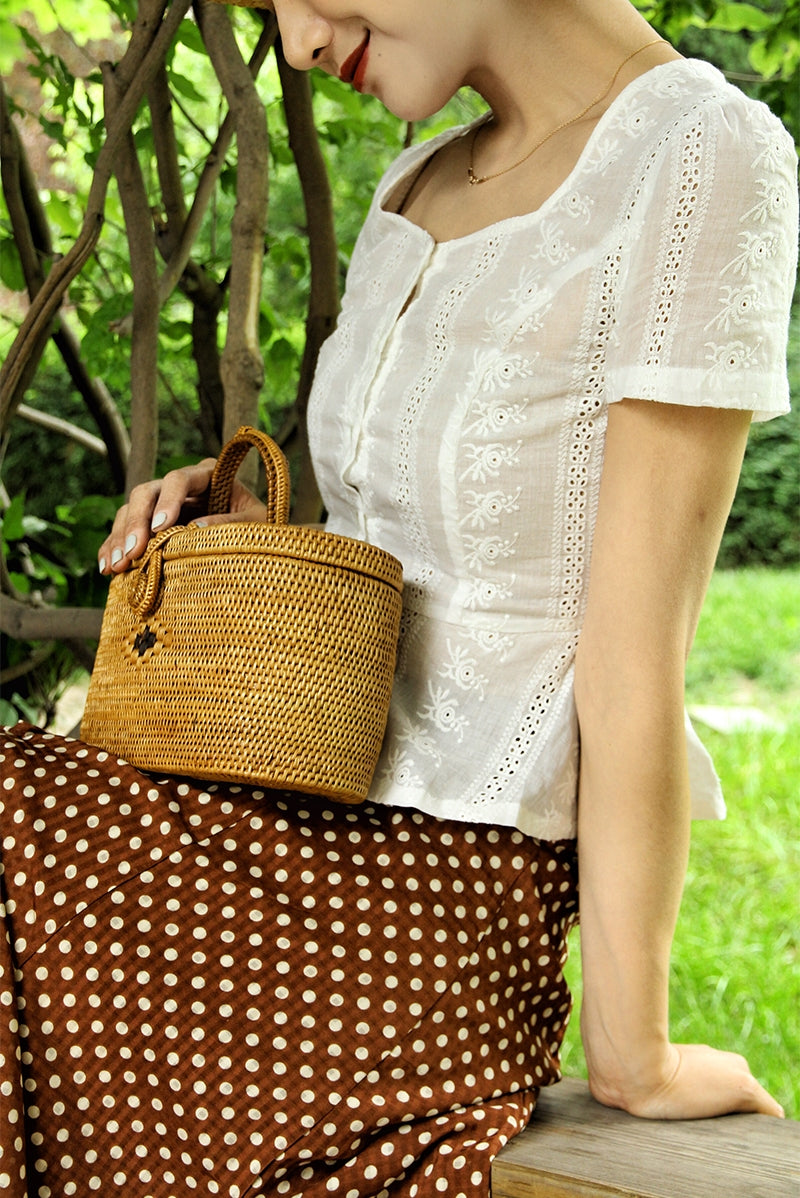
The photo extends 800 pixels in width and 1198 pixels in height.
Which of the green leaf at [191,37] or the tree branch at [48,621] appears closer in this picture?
the tree branch at [48,621]

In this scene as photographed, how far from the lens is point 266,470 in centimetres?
117

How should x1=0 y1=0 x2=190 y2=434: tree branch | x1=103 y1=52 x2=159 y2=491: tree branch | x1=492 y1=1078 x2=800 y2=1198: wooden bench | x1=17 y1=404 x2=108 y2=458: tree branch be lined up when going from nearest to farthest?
x1=492 y1=1078 x2=800 y2=1198: wooden bench
x1=0 y1=0 x2=190 y2=434: tree branch
x1=103 y1=52 x2=159 y2=491: tree branch
x1=17 y1=404 x2=108 y2=458: tree branch

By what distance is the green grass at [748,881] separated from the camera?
274 centimetres

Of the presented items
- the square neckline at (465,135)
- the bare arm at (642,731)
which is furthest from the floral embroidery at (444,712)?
the square neckline at (465,135)

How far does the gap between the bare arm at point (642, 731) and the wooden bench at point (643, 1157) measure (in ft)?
0.10

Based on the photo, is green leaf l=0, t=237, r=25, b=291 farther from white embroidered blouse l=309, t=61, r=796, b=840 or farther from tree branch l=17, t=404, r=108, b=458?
white embroidered blouse l=309, t=61, r=796, b=840

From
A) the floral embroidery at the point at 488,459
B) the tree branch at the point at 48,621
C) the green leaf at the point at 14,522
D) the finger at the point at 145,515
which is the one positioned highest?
the floral embroidery at the point at 488,459

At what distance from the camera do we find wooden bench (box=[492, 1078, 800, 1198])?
88 cm

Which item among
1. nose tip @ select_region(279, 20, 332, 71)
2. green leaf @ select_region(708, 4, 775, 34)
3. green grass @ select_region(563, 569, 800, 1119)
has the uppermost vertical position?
green leaf @ select_region(708, 4, 775, 34)

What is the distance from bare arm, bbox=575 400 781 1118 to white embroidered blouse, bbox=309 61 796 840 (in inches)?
1.6

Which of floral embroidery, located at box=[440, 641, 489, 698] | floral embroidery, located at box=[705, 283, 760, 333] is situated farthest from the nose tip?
floral embroidery, located at box=[440, 641, 489, 698]

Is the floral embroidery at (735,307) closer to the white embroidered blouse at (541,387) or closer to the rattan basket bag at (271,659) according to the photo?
the white embroidered blouse at (541,387)

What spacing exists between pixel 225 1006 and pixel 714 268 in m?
0.69

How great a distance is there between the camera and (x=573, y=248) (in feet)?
3.38
